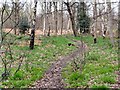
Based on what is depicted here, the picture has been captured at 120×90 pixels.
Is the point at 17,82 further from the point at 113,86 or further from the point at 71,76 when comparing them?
the point at 113,86

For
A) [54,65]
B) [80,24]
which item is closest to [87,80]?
[54,65]

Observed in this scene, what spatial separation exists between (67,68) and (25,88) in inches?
135

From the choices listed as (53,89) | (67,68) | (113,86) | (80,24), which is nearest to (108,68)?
(67,68)

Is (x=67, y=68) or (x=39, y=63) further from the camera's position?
(x=39, y=63)

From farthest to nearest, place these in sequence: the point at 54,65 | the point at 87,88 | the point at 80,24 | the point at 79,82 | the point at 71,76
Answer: the point at 80,24 < the point at 54,65 < the point at 71,76 < the point at 79,82 < the point at 87,88

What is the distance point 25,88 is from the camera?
915 cm

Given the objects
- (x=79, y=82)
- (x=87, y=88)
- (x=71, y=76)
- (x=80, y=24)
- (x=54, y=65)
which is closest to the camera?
(x=87, y=88)

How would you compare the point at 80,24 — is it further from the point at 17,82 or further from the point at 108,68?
the point at 17,82

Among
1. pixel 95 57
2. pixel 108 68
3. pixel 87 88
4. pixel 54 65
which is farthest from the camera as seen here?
pixel 95 57

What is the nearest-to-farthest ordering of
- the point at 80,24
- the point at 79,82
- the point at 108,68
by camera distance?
the point at 79,82 < the point at 108,68 < the point at 80,24

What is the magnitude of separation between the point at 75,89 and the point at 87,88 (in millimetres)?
412

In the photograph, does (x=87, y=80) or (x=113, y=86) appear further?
(x=87, y=80)

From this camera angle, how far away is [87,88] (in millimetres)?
8766

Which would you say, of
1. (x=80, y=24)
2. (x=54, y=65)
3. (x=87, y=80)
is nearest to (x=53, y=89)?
(x=87, y=80)
